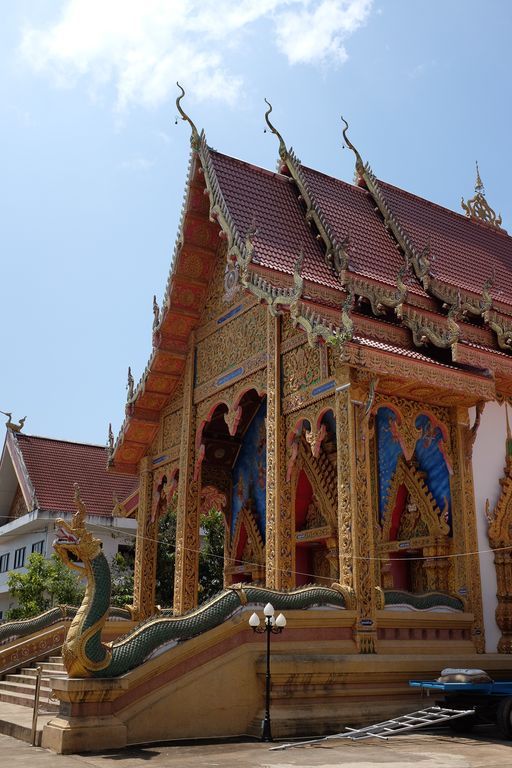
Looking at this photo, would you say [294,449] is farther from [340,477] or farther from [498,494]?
[498,494]

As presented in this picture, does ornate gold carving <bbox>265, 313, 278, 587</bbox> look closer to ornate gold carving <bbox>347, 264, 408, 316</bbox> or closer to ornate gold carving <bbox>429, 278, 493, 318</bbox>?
ornate gold carving <bbox>347, 264, 408, 316</bbox>

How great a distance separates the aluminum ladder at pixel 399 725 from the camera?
22.7ft

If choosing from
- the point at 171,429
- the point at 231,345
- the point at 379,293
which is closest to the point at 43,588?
the point at 171,429

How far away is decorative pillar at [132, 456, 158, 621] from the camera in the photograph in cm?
1255

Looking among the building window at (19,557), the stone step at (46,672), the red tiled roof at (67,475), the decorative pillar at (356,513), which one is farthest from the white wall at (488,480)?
the building window at (19,557)

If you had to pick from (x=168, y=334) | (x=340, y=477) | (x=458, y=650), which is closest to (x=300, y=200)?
(x=168, y=334)

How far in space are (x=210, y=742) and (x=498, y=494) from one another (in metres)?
4.44

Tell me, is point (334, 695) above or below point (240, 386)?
below

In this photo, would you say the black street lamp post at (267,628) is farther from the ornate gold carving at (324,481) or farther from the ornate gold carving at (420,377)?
the ornate gold carving at (324,481)

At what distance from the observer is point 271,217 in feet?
37.4

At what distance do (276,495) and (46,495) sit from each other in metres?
13.6

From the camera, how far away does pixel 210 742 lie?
6879mm

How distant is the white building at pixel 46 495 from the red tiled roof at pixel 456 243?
1086cm

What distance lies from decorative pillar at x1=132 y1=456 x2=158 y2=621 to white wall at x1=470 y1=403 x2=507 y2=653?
5.63m
